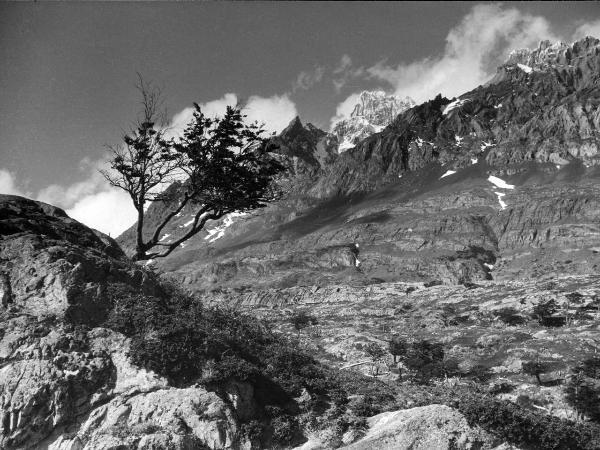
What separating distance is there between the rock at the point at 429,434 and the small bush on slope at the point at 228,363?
5.30 ft

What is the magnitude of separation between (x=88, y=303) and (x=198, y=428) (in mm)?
4835

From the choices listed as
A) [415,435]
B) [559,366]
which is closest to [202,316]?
[415,435]

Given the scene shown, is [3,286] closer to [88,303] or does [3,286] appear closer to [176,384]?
[88,303]

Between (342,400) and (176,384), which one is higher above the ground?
(176,384)

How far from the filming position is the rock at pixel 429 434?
37.9ft

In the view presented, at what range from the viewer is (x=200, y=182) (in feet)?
58.2

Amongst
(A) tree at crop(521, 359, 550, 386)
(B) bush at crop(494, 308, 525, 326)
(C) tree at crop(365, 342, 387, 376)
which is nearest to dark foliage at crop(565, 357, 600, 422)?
(A) tree at crop(521, 359, 550, 386)

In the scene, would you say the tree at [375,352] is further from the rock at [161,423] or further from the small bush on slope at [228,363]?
the rock at [161,423]

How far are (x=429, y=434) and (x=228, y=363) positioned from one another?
17.9ft

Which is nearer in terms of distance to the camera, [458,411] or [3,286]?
[458,411]

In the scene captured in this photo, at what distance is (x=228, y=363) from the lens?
13570 millimetres

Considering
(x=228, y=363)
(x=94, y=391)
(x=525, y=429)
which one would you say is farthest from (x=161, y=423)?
(x=525, y=429)

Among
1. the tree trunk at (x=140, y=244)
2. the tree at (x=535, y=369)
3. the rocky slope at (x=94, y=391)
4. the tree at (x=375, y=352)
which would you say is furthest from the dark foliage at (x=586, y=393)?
the tree trunk at (x=140, y=244)

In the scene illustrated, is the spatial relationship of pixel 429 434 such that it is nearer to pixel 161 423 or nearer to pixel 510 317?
pixel 161 423
